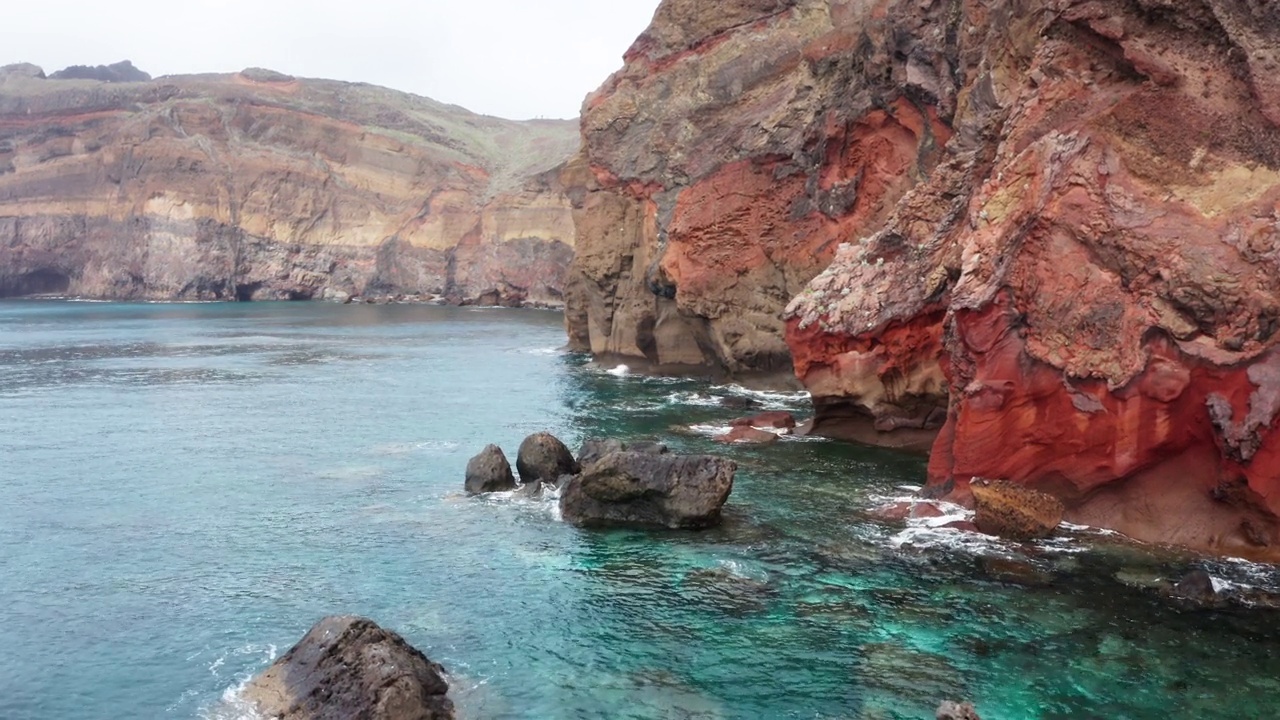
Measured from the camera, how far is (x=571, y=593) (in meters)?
22.9

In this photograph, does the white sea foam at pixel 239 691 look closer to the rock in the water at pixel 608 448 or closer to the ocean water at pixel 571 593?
the ocean water at pixel 571 593

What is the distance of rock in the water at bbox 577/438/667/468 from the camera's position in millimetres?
29875

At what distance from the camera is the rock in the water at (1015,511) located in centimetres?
2525

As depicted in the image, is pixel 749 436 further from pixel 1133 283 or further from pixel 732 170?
pixel 732 170

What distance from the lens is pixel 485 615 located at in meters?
21.7

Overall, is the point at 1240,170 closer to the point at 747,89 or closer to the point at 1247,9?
the point at 1247,9

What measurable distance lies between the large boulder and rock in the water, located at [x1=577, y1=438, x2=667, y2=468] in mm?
539

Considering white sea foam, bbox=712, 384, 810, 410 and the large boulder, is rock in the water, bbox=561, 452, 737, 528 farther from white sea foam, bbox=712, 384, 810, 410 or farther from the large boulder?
white sea foam, bbox=712, 384, 810, 410

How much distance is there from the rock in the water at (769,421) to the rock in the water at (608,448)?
28.4 feet

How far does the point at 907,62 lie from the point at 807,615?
2982 cm

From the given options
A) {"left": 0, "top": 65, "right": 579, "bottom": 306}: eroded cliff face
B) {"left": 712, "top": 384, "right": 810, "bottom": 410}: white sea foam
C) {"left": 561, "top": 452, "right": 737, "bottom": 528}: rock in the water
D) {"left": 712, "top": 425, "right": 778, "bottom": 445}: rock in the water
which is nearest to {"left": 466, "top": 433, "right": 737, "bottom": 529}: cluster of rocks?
{"left": 561, "top": 452, "right": 737, "bottom": 528}: rock in the water

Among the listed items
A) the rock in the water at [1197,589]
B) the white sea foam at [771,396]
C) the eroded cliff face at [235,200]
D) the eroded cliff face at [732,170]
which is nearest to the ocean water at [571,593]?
the rock in the water at [1197,589]

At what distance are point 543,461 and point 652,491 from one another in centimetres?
574

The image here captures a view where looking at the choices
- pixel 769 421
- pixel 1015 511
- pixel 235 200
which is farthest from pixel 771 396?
pixel 235 200
